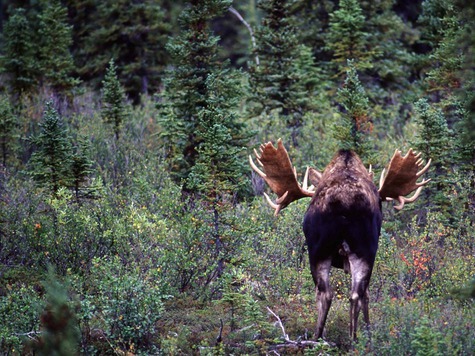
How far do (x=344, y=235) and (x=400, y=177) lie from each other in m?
1.96

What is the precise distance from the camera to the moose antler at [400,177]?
9.81 m

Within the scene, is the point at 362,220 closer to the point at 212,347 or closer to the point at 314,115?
the point at 212,347

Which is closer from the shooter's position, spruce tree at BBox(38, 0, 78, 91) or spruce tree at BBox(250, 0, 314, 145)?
spruce tree at BBox(250, 0, 314, 145)

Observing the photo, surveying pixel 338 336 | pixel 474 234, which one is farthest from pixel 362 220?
pixel 474 234

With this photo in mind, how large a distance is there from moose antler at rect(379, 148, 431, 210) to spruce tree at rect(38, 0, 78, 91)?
12.7m

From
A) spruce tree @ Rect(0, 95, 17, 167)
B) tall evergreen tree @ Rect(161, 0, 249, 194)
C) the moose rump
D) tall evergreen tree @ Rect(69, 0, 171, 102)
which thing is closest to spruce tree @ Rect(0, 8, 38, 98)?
tall evergreen tree @ Rect(69, 0, 171, 102)

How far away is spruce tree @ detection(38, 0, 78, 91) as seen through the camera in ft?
68.4

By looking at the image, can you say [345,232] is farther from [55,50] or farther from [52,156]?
[55,50]

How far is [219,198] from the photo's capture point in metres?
12.2

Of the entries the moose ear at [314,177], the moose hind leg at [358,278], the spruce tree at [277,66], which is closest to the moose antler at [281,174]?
the moose ear at [314,177]

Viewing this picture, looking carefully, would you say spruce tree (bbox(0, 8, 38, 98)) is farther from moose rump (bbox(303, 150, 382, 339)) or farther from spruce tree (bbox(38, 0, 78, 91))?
moose rump (bbox(303, 150, 382, 339))

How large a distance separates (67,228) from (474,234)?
6.20m

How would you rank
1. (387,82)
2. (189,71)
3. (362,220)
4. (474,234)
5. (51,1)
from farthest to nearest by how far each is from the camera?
(51,1) → (387,82) → (189,71) → (474,234) → (362,220)

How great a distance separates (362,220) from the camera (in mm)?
8344
